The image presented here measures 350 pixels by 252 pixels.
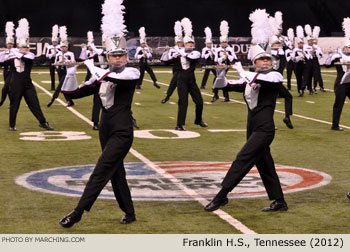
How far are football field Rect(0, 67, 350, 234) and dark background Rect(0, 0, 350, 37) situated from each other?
99.7 ft

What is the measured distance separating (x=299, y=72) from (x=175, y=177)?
1782 centimetres

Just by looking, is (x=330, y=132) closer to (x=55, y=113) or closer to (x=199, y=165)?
(x=199, y=165)

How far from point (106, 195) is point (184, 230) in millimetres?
2073

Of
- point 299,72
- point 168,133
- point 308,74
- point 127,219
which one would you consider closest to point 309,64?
point 308,74

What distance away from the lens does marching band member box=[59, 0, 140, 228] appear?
26.1 ft

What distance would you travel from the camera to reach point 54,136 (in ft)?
52.0

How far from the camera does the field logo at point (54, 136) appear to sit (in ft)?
50.7

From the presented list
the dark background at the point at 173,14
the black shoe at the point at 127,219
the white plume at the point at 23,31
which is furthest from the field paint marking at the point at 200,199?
the dark background at the point at 173,14

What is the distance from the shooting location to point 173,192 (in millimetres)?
9898

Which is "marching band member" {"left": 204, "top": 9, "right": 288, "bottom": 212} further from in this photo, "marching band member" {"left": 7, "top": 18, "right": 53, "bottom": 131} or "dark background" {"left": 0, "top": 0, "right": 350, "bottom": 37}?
"dark background" {"left": 0, "top": 0, "right": 350, "bottom": 37}

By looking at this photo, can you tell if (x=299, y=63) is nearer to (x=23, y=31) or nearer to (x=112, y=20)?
(x=23, y=31)

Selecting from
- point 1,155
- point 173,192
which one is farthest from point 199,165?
point 1,155

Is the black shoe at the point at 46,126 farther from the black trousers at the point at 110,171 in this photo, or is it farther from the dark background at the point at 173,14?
the dark background at the point at 173,14

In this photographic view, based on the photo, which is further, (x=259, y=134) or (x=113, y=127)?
(x=259, y=134)
